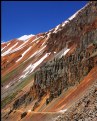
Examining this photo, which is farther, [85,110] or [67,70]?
[67,70]

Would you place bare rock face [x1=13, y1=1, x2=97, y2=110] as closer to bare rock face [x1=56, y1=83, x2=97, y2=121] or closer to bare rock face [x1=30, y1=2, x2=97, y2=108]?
bare rock face [x1=30, y1=2, x2=97, y2=108]

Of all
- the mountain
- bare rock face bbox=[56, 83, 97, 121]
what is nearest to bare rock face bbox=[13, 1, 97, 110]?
the mountain

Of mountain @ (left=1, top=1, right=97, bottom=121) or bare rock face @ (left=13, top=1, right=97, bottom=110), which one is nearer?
mountain @ (left=1, top=1, right=97, bottom=121)

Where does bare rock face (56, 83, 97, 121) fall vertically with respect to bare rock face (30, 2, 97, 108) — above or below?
below

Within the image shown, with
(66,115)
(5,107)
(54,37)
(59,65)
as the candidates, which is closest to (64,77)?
(59,65)

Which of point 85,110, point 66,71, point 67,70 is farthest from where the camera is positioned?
point 67,70

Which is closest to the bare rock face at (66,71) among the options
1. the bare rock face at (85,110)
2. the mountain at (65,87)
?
the mountain at (65,87)

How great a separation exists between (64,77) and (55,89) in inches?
112

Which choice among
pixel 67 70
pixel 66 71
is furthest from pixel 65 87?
pixel 67 70

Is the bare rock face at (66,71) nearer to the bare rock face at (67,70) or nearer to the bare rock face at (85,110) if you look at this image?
the bare rock face at (67,70)

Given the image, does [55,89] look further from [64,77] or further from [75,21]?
[75,21]

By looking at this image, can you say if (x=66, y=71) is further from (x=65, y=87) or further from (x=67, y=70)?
(x=65, y=87)

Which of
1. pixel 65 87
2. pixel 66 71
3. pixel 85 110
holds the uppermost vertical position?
pixel 66 71

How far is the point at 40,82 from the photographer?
7694 centimetres
